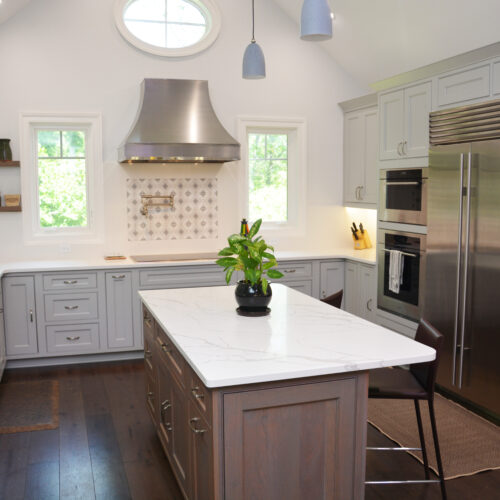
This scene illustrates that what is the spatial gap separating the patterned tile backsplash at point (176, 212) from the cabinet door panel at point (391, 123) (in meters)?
1.73

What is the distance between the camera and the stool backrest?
267 cm

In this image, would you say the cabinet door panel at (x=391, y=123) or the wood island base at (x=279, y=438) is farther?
the cabinet door panel at (x=391, y=123)

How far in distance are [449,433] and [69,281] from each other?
10.3 ft

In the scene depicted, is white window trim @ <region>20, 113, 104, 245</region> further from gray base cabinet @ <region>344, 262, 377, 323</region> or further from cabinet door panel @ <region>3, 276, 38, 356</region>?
gray base cabinet @ <region>344, 262, 377, 323</region>

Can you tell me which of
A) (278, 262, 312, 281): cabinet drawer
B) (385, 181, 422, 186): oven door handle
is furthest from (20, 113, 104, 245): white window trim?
(385, 181, 422, 186): oven door handle

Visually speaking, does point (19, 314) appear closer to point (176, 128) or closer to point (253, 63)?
point (176, 128)

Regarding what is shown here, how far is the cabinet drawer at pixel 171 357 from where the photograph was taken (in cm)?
257

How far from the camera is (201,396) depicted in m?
2.24

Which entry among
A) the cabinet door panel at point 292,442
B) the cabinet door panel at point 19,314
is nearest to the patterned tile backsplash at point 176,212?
the cabinet door panel at point 19,314

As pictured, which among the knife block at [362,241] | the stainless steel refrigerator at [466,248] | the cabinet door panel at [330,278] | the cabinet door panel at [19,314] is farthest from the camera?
the knife block at [362,241]

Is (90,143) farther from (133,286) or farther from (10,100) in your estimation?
(133,286)

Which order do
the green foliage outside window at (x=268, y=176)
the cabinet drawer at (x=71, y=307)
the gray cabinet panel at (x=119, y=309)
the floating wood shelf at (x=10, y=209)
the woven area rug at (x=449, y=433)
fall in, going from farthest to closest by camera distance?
1. the green foliage outside window at (x=268, y=176)
2. the floating wood shelf at (x=10, y=209)
3. the gray cabinet panel at (x=119, y=309)
4. the cabinet drawer at (x=71, y=307)
5. the woven area rug at (x=449, y=433)

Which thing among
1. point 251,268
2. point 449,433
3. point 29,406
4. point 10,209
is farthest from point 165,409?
point 10,209

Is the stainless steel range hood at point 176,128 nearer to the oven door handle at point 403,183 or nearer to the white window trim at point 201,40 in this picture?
the white window trim at point 201,40
